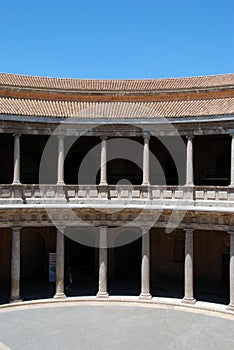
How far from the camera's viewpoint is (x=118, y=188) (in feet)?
73.4

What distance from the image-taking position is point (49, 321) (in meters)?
19.4

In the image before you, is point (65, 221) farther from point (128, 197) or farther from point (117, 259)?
point (117, 259)

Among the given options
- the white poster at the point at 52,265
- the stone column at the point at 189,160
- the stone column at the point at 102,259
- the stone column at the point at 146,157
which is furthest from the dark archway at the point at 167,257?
the white poster at the point at 52,265

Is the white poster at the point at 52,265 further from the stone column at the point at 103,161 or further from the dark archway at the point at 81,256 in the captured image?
the stone column at the point at 103,161

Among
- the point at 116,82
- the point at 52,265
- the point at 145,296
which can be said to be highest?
the point at 116,82

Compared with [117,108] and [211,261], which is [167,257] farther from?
[117,108]

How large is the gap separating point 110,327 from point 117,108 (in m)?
12.3

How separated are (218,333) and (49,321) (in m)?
7.45

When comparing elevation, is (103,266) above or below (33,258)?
above

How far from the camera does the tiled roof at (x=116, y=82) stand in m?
27.3

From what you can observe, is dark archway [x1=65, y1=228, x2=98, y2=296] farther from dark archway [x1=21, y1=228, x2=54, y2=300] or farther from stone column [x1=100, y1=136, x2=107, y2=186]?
stone column [x1=100, y1=136, x2=107, y2=186]

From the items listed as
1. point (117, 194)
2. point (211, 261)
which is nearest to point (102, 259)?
point (117, 194)

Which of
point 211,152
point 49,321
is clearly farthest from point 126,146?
point 49,321

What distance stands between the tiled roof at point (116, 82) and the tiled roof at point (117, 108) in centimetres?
168
